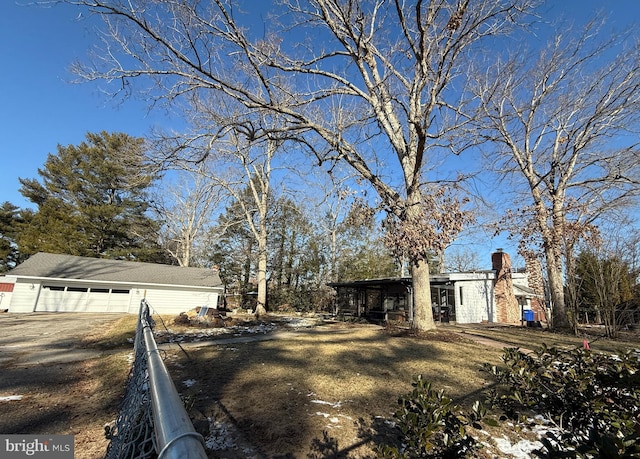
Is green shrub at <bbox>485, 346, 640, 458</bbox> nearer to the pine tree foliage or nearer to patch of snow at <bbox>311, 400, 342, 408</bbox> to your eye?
patch of snow at <bbox>311, 400, 342, 408</bbox>

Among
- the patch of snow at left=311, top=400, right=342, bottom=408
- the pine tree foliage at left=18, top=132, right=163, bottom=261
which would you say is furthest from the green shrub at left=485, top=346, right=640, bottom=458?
the pine tree foliage at left=18, top=132, right=163, bottom=261

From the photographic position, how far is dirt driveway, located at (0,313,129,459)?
357 centimetres

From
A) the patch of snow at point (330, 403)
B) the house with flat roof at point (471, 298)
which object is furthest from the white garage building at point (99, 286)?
the patch of snow at point (330, 403)

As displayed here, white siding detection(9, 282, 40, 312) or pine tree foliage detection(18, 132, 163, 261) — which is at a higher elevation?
pine tree foliage detection(18, 132, 163, 261)

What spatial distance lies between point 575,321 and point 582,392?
13.0 metres

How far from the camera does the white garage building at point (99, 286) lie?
19.1m

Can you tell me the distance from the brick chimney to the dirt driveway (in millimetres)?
20676

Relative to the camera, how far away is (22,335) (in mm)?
10242

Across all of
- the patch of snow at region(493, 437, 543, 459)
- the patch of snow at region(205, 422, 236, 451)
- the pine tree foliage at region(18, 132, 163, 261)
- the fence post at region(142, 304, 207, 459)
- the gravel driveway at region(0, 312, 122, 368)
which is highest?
the pine tree foliage at region(18, 132, 163, 261)

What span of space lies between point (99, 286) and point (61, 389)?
18939 mm

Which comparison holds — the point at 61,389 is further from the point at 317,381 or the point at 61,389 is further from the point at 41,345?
the point at 41,345

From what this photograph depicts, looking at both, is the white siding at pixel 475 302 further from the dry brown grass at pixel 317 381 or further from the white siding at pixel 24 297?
the white siding at pixel 24 297

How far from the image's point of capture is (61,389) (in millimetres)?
5012

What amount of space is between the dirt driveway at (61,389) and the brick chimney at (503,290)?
814 inches
